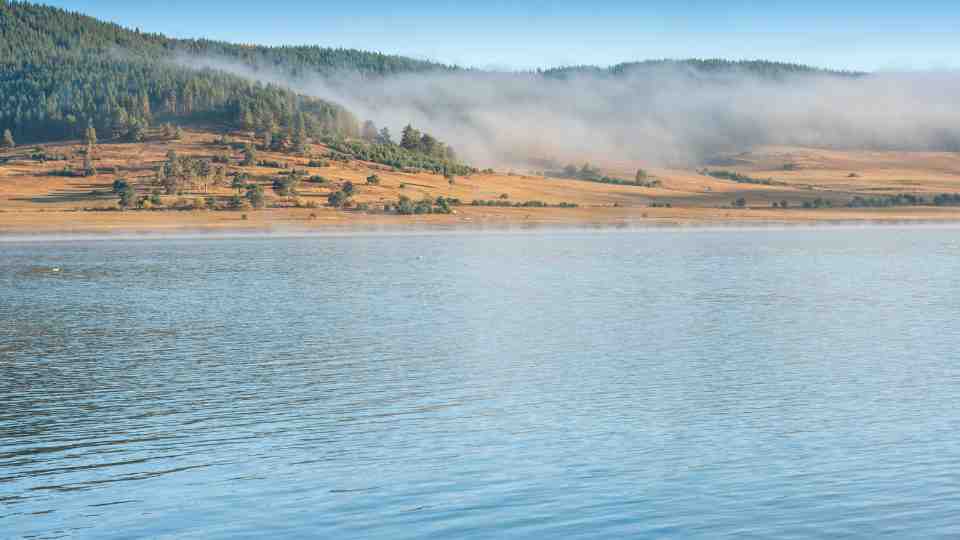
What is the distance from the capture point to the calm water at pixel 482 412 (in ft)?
65.8

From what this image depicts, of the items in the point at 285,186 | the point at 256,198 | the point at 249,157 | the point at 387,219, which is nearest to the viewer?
the point at 387,219

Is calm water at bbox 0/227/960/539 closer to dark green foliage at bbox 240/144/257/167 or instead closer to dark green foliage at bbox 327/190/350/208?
dark green foliage at bbox 327/190/350/208

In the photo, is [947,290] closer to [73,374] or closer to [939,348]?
[939,348]

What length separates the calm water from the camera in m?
20.1

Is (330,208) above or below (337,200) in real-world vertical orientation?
below

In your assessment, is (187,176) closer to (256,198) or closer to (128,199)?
(128,199)

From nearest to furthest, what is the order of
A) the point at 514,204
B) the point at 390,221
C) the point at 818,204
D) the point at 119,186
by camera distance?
1. the point at 390,221
2. the point at 119,186
3. the point at 514,204
4. the point at 818,204

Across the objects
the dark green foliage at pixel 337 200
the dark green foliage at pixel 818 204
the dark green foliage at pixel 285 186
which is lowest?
the dark green foliage at pixel 818 204

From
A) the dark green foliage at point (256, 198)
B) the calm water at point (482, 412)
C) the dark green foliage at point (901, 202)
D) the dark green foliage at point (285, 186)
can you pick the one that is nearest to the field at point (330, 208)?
the dark green foliage at point (285, 186)

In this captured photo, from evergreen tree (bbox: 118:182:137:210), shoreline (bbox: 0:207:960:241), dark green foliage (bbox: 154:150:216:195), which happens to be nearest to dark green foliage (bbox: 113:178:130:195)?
dark green foliage (bbox: 154:150:216:195)

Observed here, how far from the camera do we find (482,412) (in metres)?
28.9

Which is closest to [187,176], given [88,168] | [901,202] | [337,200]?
[337,200]

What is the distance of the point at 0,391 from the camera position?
3281 centimetres

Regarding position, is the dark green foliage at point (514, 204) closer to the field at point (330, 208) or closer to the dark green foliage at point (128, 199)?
the field at point (330, 208)
